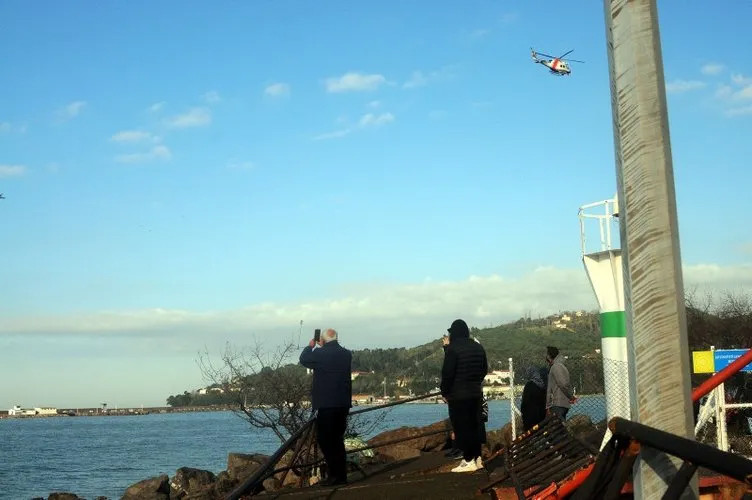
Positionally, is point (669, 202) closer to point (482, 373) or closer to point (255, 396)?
point (482, 373)

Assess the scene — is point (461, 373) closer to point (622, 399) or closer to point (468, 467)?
point (468, 467)

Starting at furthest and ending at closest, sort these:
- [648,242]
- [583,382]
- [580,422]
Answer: [580,422]
[583,382]
[648,242]

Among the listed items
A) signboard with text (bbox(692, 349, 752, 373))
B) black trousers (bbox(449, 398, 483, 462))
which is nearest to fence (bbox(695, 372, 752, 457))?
signboard with text (bbox(692, 349, 752, 373))

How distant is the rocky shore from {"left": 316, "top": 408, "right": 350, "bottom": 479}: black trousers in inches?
38.5

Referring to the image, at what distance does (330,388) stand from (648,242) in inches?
278

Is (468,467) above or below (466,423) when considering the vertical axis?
below

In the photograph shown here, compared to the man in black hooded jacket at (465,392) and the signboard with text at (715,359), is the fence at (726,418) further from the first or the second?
the man in black hooded jacket at (465,392)

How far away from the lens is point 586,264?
834 centimetres

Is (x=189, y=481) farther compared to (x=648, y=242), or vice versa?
(x=189, y=481)

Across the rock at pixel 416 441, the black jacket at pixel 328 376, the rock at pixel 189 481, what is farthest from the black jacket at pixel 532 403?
the rock at pixel 189 481

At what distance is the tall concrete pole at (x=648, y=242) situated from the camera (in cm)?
366

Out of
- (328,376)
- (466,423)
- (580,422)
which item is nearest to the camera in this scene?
(328,376)

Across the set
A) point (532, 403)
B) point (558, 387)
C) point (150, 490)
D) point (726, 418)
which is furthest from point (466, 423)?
point (150, 490)

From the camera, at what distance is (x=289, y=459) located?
15.9 metres
